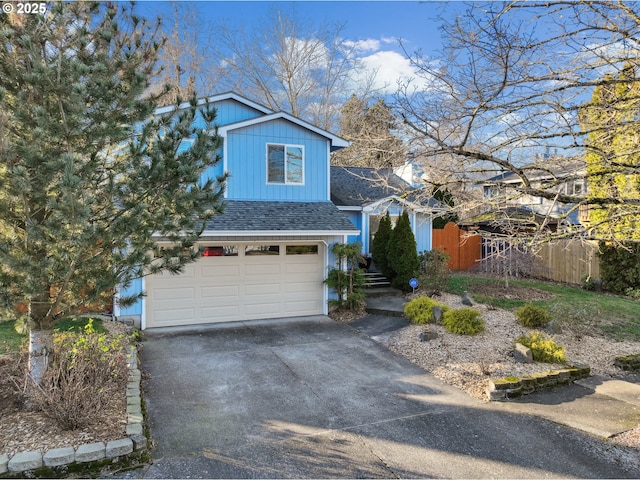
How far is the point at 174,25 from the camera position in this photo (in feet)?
67.9

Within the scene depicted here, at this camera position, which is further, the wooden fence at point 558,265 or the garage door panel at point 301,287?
the wooden fence at point 558,265

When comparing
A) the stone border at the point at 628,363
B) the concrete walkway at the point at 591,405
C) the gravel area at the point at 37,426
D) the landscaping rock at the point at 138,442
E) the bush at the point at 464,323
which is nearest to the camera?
the gravel area at the point at 37,426

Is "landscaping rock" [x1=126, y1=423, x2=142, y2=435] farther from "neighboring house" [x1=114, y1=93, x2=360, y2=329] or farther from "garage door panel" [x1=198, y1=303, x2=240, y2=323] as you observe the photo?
"garage door panel" [x1=198, y1=303, x2=240, y2=323]

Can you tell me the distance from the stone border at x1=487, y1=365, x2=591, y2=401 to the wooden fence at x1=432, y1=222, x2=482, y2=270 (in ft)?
39.3

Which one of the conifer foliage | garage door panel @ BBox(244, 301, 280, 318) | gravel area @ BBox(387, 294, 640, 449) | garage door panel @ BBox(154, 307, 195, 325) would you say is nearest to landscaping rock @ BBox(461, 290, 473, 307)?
gravel area @ BBox(387, 294, 640, 449)

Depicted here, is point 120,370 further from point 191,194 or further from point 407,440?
point 407,440

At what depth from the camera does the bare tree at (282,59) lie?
22.1m

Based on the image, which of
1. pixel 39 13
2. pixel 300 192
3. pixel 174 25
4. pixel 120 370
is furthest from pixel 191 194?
pixel 174 25

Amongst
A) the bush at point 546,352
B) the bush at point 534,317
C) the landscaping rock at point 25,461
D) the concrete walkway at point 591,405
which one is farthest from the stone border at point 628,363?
the landscaping rock at point 25,461

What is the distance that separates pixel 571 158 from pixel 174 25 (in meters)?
21.5

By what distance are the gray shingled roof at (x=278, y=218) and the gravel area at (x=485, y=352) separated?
343 cm

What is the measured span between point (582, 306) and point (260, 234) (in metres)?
9.09

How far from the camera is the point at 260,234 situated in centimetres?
970

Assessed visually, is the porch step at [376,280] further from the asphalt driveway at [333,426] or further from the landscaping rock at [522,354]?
the landscaping rock at [522,354]
